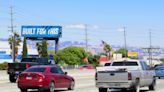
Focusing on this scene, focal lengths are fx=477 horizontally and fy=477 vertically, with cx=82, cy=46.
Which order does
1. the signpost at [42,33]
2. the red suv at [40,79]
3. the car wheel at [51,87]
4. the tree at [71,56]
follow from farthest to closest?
1. the tree at [71,56]
2. the signpost at [42,33]
3. the car wheel at [51,87]
4. the red suv at [40,79]

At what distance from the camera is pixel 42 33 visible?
316ft

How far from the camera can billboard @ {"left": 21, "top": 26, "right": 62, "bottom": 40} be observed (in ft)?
306

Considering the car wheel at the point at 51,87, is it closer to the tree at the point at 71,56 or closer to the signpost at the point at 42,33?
the signpost at the point at 42,33

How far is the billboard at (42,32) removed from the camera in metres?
93.3

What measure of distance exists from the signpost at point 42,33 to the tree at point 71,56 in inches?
1164

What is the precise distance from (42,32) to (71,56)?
139 ft

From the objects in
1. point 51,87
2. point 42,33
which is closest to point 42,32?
point 42,33

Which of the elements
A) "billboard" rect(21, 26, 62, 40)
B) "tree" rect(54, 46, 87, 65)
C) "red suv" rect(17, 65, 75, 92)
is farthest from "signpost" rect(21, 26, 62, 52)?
"red suv" rect(17, 65, 75, 92)

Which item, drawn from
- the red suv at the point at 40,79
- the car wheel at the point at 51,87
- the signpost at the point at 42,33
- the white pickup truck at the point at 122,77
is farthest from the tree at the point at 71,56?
the white pickup truck at the point at 122,77

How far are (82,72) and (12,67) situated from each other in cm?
2156

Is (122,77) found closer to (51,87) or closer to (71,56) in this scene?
(51,87)

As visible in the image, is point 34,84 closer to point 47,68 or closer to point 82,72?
point 47,68

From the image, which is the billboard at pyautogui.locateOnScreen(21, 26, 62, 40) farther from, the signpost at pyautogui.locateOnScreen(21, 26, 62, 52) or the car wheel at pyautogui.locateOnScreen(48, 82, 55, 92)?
the car wheel at pyautogui.locateOnScreen(48, 82, 55, 92)

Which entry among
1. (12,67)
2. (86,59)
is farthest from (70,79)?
(86,59)
